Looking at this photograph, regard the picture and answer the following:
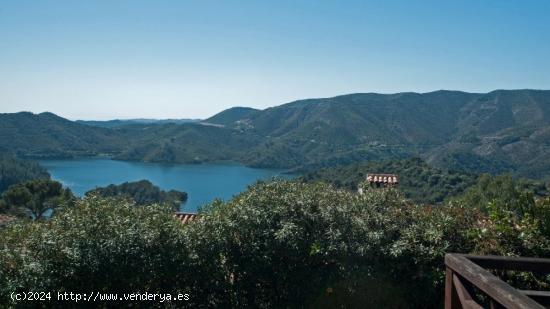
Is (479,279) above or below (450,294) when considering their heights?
above

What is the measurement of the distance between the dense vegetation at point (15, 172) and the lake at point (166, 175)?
576 cm

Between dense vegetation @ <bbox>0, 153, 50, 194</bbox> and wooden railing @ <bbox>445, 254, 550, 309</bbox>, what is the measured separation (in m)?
93.9

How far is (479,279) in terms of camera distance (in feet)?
6.00

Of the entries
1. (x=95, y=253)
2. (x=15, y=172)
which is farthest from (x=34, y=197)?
(x=15, y=172)

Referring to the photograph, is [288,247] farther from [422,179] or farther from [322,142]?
[322,142]

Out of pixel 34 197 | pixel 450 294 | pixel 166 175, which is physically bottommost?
pixel 166 175

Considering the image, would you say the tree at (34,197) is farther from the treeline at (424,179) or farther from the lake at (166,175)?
the lake at (166,175)

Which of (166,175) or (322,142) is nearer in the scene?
(166,175)

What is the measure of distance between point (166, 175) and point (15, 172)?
38.8m

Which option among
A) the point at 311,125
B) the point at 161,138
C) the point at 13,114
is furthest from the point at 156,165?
the point at 311,125

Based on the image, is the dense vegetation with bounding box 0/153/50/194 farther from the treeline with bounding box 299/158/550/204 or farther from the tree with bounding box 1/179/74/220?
the treeline with bounding box 299/158/550/204

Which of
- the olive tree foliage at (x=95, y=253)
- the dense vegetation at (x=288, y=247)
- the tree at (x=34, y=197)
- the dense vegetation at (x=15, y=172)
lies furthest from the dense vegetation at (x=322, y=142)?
the olive tree foliage at (x=95, y=253)

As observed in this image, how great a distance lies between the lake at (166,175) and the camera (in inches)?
3907

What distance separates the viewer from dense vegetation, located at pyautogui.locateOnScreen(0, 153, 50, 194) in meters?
87.4
